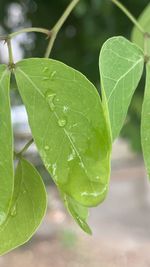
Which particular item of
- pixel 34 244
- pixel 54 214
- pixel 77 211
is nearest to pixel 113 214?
pixel 54 214

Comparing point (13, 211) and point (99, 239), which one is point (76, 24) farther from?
point (99, 239)

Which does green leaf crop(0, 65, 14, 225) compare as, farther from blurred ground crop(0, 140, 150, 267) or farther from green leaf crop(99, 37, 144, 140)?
blurred ground crop(0, 140, 150, 267)

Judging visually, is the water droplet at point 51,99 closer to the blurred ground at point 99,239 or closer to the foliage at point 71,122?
the foliage at point 71,122

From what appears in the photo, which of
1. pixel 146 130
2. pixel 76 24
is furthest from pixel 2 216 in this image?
pixel 76 24

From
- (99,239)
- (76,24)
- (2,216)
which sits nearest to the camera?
A: (2,216)

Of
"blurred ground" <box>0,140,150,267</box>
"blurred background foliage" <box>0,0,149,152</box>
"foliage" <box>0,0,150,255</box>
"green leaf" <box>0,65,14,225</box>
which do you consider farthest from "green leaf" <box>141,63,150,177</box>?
"blurred ground" <box>0,140,150,267</box>

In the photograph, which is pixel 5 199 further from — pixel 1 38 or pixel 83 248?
pixel 83 248
